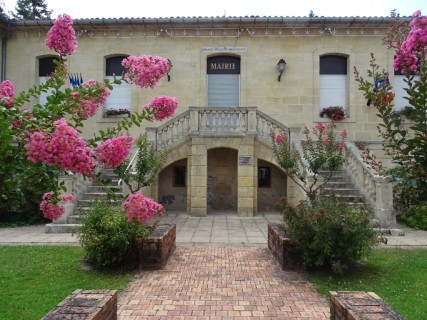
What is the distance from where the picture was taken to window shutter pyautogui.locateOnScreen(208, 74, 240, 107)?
16.4 meters

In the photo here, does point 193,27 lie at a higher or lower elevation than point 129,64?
higher

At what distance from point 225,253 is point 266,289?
7.63 ft

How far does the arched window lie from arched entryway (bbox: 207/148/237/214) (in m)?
2.26

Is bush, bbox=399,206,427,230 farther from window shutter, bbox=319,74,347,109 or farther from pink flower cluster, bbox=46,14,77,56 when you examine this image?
pink flower cluster, bbox=46,14,77,56

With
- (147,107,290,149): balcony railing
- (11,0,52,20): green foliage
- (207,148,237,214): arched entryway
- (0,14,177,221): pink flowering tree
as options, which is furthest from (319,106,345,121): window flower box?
(11,0,52,20): green foliage

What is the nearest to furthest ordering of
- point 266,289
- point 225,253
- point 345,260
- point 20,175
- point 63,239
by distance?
1. point 20,175
2. point 266,289
3. point 345,260
4. point 225,253
5. point 63,239

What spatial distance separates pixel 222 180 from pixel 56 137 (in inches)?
531

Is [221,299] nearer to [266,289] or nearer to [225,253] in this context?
[266,289]

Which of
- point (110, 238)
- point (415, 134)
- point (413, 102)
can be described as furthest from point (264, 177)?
point (413, 102)

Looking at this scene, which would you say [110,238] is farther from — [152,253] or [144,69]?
[144,69]

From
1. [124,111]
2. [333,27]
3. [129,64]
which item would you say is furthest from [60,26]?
[333,27]

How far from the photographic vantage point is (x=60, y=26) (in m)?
3.65

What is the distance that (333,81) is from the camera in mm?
16281

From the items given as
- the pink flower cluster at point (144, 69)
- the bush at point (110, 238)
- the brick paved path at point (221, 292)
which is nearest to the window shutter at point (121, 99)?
the bush at point (110, 238)
